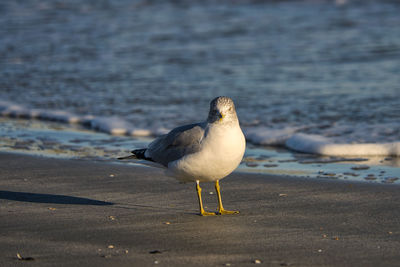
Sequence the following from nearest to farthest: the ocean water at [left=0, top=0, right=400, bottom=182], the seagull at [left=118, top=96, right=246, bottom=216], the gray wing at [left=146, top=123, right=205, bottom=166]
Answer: the seagull at [left=118, top=96, right=246, bottom=216] → the gray wing at [left=146, top=123, right=205, bottom=166] → the ocean water at [left=0, top=0, right=400, bottom=182]

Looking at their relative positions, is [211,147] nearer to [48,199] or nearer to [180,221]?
[180,221]

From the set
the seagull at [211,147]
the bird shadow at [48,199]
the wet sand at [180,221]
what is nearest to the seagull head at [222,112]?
the seagull at [211,147]

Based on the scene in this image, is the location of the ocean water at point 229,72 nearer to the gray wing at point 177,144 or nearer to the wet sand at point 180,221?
the wet sand at point 180,221

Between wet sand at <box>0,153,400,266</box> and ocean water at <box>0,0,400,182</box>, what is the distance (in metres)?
1.56

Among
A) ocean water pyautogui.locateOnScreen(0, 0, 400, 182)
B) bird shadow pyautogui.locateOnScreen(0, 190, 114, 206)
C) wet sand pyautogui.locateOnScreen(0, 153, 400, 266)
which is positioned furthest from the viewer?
ocean water pyautogui.locateOnScreen(0, 0, 400, 182)

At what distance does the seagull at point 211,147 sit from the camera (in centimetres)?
505

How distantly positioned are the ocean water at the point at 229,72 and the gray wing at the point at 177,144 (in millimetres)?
2426

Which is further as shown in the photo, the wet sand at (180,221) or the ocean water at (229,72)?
the ocean water at (229,72)

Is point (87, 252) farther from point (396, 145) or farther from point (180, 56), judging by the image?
point (180, 56)

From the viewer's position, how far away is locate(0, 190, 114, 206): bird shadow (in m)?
5.68

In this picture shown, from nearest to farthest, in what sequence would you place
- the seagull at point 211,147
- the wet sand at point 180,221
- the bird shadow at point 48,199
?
the wet sand at point 180,221 < the seagull at point 211,147 < the bird shadow at point 48,199

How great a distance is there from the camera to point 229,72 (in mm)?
12602

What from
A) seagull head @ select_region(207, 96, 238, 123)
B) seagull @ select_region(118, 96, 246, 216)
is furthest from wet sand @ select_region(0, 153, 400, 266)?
seagull head @ select_region(207, 96, 238, 123)

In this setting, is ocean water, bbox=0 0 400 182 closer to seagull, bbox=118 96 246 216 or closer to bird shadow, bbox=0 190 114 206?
seagull, bbox=118 96 246 216
